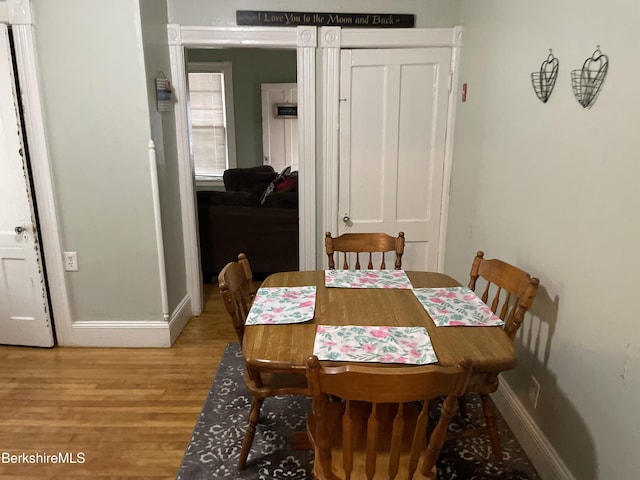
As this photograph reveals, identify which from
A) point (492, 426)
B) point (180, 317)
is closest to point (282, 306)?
point (492, 426)

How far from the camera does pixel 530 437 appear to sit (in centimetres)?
202

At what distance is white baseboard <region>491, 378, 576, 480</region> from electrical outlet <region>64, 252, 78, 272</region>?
8.72ft

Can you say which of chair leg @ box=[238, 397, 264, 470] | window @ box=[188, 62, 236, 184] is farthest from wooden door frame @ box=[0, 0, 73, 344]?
window @ box=[188, 62, 236, 184]

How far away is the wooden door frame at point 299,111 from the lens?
118 inches

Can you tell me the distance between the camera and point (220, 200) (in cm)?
406

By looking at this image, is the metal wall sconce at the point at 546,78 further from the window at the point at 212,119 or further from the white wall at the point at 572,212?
the window at the point at 212,119

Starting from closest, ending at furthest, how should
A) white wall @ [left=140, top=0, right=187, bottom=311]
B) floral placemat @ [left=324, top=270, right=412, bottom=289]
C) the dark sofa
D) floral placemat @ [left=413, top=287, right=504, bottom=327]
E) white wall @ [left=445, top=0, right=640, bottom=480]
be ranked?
1. white wall @ [left=445, top=0, right=640, bottom=480]
2. floral placemat @ [left=413, top=287, right=504, bottom=327]
3. floral placemat @ [left=324, top=270, right=412, bottom=289]
4. white wall @ [left=140, top=0, right=187, bottom=311]
5. the dark sofa

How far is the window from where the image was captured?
22.0 ft

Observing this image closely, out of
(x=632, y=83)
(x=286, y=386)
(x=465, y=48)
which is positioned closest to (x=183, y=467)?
(x=286, y=386)

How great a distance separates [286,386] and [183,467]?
25.0 inches

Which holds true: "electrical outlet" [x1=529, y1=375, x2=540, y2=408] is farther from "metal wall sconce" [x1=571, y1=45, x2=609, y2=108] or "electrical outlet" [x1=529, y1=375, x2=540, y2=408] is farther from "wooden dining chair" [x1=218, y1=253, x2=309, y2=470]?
"metal wall sconce" [x1=571, y1=45, x2=609, y2=108]

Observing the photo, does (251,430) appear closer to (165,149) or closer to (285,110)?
(165,149)

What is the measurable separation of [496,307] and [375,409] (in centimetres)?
104

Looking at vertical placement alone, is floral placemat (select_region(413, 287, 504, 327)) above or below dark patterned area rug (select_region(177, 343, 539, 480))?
above
